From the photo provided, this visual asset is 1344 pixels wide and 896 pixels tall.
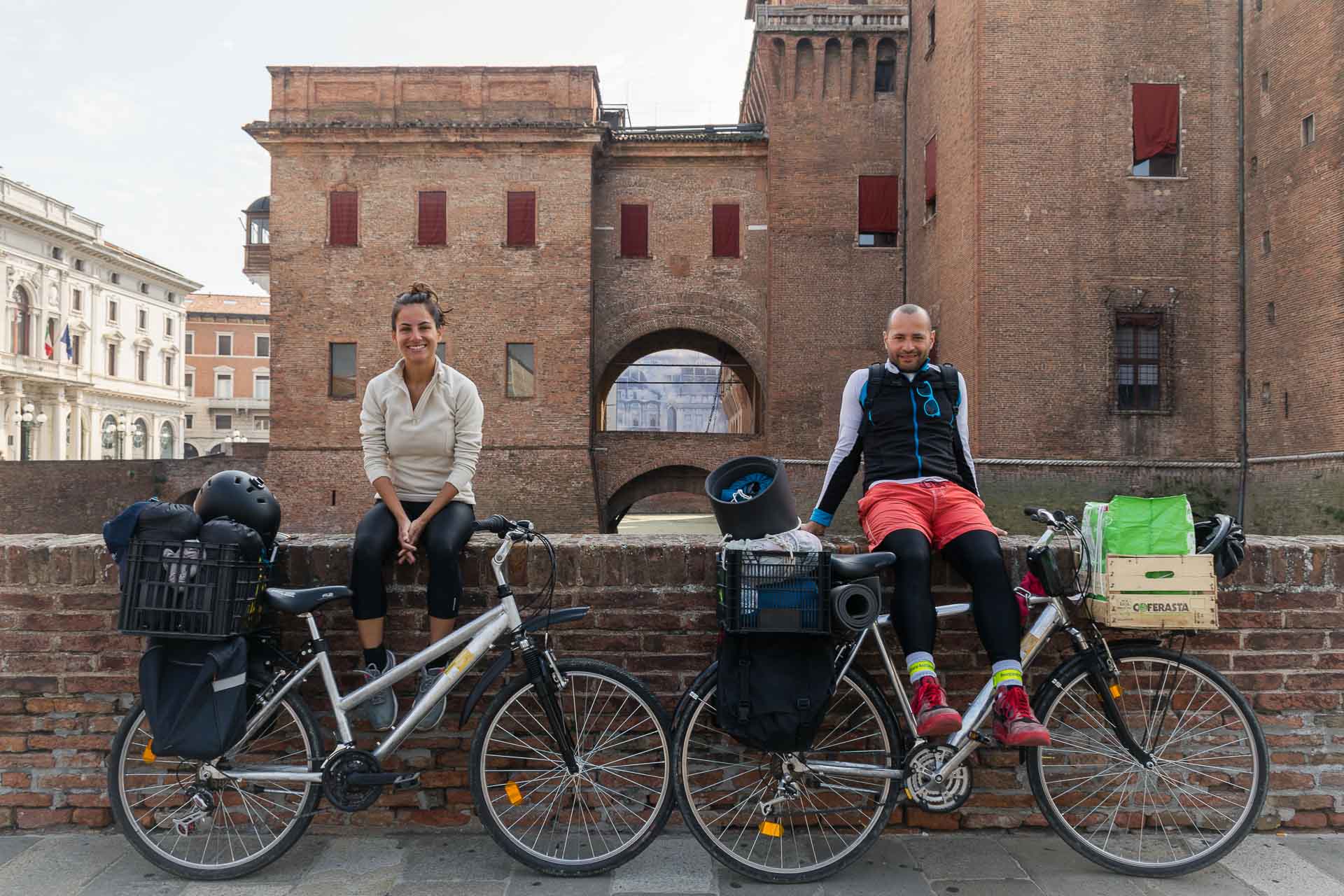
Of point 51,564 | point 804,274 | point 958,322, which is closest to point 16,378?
point 804,274

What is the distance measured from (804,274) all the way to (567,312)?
6269 mm

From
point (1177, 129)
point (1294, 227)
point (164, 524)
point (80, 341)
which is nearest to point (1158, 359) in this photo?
point (1294, 227)

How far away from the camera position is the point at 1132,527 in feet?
9.96

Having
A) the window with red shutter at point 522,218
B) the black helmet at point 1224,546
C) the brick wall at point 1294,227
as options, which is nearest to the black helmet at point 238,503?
the black helmet at point 1224,546

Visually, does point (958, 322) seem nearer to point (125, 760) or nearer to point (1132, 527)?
point (1132, 527)

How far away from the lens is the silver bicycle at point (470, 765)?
117 inches

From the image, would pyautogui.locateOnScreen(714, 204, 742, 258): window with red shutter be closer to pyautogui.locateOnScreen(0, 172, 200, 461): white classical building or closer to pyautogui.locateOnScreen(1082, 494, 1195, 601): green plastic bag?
pyautogui.locateOnScreen(1082, 494, 1195, 601): green plastic bag

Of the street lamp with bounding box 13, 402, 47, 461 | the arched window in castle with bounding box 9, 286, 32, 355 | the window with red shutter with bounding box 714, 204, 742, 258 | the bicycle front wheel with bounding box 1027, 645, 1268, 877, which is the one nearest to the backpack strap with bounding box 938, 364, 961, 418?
the bicycle front wheel with bounding box 1027, 645, 1268, 877

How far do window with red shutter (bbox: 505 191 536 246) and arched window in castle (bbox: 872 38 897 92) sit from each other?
9.49 meters

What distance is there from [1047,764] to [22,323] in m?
57.5

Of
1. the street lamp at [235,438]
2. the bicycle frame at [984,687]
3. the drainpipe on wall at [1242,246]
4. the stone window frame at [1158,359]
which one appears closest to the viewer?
the bicycle frame at [984,687]

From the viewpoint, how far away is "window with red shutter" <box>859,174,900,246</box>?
899 inches

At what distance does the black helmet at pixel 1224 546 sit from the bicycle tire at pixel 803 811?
1234 millimetres

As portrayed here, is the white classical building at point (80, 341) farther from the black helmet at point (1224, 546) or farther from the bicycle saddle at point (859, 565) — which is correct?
the black helmet at point (1224, 546)
